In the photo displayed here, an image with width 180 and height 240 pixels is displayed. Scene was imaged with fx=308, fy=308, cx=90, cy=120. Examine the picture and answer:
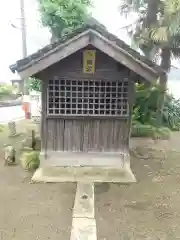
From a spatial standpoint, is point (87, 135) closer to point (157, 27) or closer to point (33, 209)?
point (33, 209)

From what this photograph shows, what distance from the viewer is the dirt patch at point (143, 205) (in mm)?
4957

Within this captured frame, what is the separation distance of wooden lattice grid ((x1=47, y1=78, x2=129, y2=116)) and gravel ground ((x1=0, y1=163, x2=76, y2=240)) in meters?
1.87

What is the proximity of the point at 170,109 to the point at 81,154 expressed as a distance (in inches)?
352

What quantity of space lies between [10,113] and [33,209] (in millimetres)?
13565

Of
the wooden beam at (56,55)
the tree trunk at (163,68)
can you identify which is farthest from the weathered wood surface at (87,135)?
the tree trunk at (163,68)

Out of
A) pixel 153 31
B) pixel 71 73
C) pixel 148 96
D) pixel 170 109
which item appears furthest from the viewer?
pixel 170 109

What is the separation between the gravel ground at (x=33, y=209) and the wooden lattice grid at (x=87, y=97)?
1870 millimetres

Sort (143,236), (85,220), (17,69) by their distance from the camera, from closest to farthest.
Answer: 1. (143,236)
2. (85,220)
3. (17,69)

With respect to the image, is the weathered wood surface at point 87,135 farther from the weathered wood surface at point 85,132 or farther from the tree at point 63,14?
the tree at point 63,14

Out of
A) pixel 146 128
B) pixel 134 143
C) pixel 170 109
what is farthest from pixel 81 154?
pixel 170 109

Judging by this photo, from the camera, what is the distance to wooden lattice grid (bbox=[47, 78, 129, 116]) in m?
7.54

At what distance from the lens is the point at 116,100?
7.64 metres

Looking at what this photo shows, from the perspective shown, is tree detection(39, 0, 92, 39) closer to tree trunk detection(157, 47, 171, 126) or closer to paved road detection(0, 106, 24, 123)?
tree trunk detection(157, 47, 171, 126)

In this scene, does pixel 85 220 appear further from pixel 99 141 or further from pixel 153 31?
pixel 153 31
